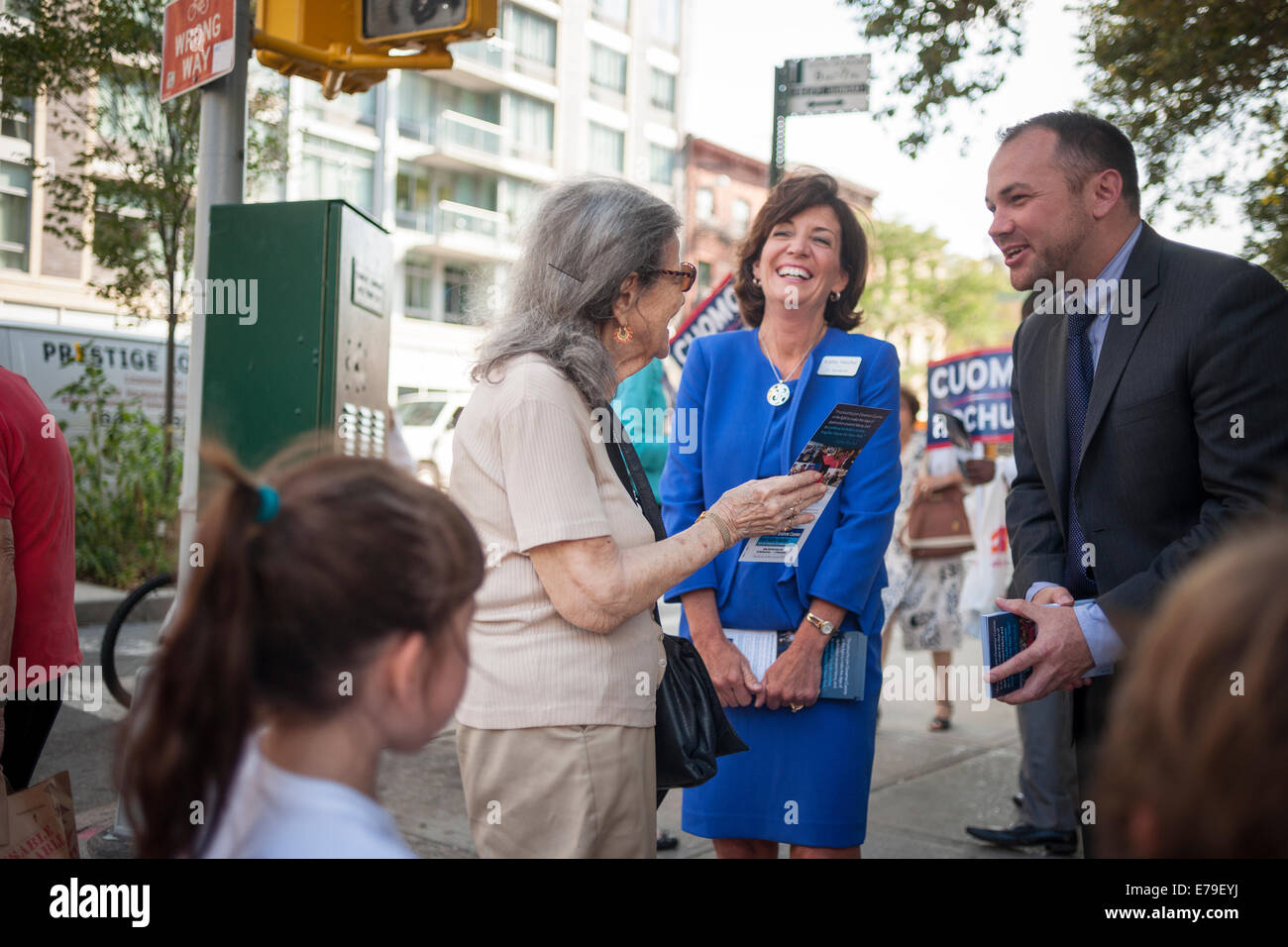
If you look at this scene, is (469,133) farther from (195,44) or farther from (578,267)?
(578,267)

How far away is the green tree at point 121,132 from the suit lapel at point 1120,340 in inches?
351

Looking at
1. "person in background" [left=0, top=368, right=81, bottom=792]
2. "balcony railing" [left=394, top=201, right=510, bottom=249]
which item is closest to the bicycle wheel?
"person in background" [left=0, top=368, right=81, bottom=792]

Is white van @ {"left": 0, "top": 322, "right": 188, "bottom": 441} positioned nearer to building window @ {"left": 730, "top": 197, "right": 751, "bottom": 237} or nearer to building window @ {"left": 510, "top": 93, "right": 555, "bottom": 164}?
building window @ {"left": 510, "top": 93, "right": 555, "bottom": 164}

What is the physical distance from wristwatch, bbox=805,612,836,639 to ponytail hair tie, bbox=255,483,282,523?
1.82 meters

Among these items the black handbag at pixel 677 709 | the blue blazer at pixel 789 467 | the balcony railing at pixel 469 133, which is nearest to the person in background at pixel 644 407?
the blue blazer at pixel 789 467

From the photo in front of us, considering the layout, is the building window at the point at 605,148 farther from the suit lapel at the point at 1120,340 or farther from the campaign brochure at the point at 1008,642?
the campaign brochure at the point at 1008,642

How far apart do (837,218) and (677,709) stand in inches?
59.7

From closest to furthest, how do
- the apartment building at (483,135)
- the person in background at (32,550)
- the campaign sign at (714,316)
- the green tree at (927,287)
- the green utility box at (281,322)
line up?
the person in background at (32,550)
the green utility box at (281,322)
the campaign sign at (714,316)
the apartment building at (483,135)
the green tree at (927,287)

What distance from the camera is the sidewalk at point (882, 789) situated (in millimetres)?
4465

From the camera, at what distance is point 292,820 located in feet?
3.90

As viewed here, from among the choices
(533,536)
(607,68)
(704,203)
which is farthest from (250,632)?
(704,203)

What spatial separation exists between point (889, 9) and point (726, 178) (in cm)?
4219
